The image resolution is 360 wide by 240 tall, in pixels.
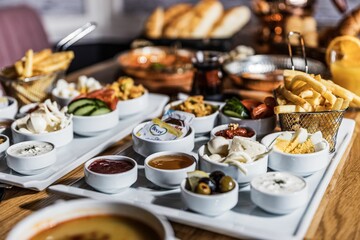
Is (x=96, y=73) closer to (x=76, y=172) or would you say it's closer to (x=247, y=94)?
(x=247, y=94)

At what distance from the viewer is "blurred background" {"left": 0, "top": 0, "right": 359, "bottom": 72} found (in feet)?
15.5

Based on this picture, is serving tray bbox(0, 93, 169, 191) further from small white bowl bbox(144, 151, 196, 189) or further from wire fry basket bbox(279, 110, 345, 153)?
wire fry basket bbox(279, 110, 345, 153)

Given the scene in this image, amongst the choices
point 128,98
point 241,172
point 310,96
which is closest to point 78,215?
point 241,172

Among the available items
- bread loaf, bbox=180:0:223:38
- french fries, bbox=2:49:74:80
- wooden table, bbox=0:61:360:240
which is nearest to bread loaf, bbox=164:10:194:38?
bread loaf, bbox=180:0:223:38

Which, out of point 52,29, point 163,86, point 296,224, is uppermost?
point 296,224

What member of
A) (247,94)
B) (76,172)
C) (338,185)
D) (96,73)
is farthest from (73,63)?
(338,185)

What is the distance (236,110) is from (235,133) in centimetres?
20

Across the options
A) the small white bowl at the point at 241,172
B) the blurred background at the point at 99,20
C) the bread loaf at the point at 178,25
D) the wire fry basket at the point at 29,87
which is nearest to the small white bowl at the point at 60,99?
the wire fry basket at the point at 29,87

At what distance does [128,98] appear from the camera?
215 cm

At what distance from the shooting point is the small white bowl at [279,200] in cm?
131

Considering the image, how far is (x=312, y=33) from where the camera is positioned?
9.94ft

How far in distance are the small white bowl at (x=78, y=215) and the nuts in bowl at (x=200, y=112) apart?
76 cm

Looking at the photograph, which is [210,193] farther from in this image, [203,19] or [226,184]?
[203,19]

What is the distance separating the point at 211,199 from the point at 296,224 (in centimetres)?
22
